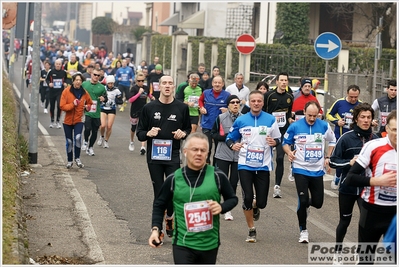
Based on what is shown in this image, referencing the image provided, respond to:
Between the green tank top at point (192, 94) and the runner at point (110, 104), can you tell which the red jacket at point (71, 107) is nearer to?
the green tank top at point (192, 94)

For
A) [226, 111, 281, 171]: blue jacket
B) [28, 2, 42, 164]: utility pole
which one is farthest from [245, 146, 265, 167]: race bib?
[28, 2, 42, 164]: utility pole

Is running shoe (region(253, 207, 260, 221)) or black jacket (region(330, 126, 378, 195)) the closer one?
black jacket (region(330, 126, 378, 195))

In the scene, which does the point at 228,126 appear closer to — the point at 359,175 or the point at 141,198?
the point at 141,198

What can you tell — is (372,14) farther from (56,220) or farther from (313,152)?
(56,220)

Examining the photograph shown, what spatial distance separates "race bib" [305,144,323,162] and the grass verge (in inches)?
138

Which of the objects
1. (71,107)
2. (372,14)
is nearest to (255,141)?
(71,107)

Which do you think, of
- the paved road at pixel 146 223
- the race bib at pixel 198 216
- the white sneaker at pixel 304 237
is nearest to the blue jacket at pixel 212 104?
the paved road at pixel 146 223

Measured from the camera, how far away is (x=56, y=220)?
11.9 metres

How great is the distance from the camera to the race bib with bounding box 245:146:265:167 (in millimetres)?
11164

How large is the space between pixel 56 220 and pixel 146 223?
3.76 feet

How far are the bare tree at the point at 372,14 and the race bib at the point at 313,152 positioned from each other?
86.8 feet

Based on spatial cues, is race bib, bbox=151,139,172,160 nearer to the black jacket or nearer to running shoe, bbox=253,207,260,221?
running shoe, bbox=253,207,260,221

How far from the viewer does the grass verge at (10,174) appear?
895 cm

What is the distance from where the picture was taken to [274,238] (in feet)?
36.6
